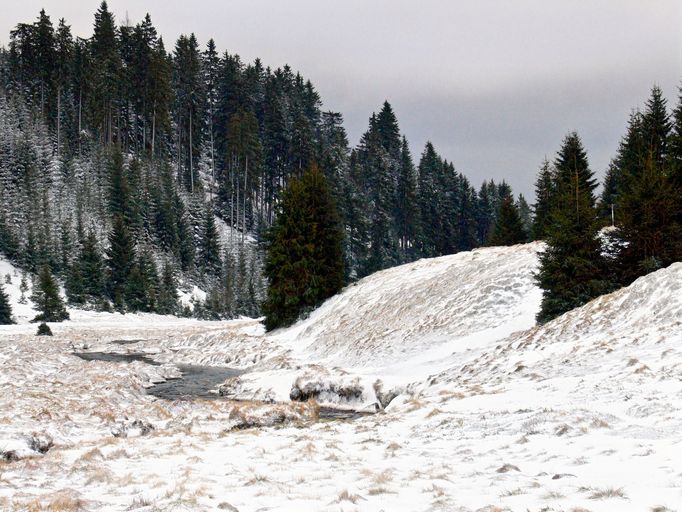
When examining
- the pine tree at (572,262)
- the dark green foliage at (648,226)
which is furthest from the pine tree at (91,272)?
the dark green foliage at (648,226)

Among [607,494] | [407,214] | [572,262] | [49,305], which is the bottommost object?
[607,494]

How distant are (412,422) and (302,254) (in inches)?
890

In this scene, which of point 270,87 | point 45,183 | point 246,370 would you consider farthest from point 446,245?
point 246,370

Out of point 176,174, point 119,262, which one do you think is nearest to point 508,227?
point 119,262

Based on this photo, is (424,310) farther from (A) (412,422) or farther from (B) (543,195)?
(B) (543,195)

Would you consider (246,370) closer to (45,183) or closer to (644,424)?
(644,424)

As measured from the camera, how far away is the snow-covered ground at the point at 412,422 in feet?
20.2

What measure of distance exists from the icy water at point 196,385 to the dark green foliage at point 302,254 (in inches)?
260

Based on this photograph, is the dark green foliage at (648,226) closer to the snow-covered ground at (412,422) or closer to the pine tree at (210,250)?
the snow-covered ground at (412,422)

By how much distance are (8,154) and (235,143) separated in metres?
32.8

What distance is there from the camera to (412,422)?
1123 cm

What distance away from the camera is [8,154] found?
7312cm

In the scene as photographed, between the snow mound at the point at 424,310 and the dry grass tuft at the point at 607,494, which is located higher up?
the snow mound at the point at 424,310

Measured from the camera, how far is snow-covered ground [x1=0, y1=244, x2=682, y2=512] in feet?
20.2
